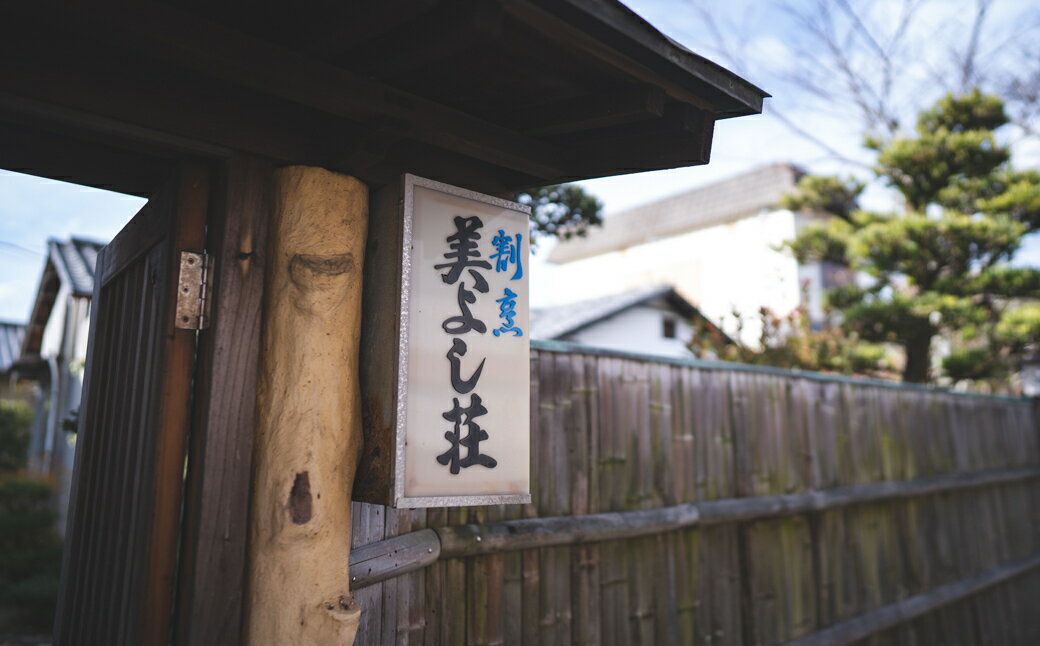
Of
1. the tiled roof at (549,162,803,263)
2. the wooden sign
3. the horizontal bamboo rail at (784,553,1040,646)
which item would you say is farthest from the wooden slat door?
the tiled roof at (549,162,803,263)

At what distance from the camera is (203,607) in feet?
6.56

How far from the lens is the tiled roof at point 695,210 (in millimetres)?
22750

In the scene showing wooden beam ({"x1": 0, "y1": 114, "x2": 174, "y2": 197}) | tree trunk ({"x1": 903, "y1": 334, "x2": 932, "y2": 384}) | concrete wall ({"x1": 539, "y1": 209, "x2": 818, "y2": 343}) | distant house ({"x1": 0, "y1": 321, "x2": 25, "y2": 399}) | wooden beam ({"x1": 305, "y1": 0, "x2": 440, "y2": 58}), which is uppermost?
concrete wall ({"x1": 539, "y1": 209, "x2": 818, "y2": 343})

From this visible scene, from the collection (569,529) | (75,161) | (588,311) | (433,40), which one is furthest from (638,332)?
(433,40)

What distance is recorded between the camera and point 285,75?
2.02m

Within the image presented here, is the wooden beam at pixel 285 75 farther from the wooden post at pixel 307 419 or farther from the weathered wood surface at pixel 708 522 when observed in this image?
the weathered wood surface at pixel 708 522

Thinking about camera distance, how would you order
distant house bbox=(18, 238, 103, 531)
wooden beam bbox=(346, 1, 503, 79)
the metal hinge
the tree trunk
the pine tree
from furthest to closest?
distant house bbox=(18, 238, 103, 531) → the tree trunk → the pine tree → the metal hinge → wooden beam bbox=(346, 1, 503, 79)

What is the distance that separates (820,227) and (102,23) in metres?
10.8

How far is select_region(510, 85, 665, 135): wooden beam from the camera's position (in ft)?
7.29

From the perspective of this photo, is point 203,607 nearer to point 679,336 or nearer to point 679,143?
point 679,143

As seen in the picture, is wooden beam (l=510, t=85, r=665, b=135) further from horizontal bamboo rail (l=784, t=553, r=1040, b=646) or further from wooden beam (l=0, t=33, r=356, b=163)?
horizontal bamboo rail (l=784, t=553, r=1040, b=646)

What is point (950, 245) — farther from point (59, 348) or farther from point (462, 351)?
point (59, 348)

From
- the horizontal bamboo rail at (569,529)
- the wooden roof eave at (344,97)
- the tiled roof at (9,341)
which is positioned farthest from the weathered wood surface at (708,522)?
the tiled roof at (9,341)

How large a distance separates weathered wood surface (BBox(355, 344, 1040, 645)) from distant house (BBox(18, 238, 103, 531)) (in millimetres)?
9670
